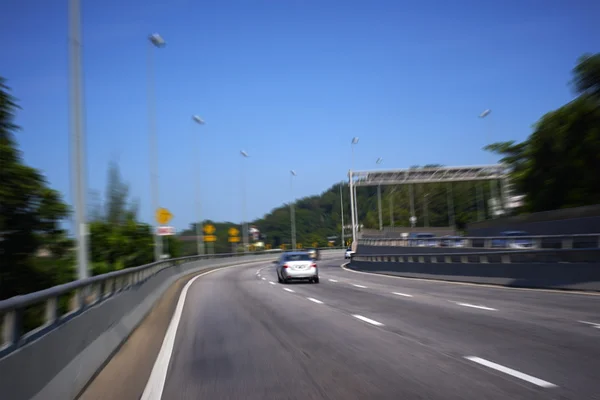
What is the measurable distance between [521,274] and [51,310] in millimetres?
17672

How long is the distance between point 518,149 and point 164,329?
218ft

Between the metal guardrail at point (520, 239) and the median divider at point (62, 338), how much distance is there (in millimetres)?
12498

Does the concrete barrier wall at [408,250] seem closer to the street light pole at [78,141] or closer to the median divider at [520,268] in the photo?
the median divider at [520,268]

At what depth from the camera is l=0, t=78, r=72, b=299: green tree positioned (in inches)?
838

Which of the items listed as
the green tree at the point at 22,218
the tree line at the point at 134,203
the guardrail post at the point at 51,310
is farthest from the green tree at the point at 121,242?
the guardrail post at the point at 51,310

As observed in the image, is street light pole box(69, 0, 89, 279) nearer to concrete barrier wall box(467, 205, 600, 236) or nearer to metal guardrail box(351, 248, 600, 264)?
metal guardrail box(351, 248, 600, 264)

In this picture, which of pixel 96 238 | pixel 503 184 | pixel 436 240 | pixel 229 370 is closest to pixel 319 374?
pixel 229 370

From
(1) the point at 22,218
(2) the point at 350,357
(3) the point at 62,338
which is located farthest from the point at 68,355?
(1) the point at 22,218

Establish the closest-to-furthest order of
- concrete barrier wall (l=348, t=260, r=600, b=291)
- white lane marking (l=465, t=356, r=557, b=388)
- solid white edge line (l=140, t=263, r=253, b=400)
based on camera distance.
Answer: white lane marking (l=465, t=356, r=557, b=388) < solid white edge line (l=140, t=263, r=253, b=400) < concrete barrier wall (l=348, t=260, r=600, b=291)

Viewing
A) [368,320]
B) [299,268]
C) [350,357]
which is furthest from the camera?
[299,268]

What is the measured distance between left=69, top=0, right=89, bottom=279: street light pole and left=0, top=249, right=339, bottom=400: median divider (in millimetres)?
1071

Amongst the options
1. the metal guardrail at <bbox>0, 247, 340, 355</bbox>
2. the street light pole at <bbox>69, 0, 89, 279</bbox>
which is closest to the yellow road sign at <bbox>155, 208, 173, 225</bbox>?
the street light pole at <bbox>69, 0, 89, 279</bbox>

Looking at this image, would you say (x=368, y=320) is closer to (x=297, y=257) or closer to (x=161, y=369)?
(x=161, y=369)

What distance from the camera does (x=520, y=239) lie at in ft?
88.7
